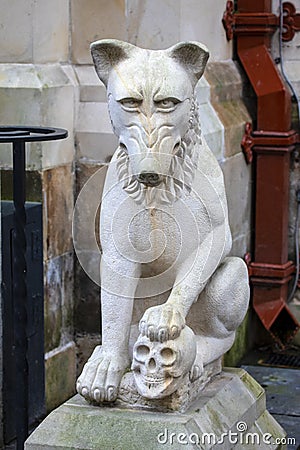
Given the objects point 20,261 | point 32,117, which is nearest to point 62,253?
point 32,117

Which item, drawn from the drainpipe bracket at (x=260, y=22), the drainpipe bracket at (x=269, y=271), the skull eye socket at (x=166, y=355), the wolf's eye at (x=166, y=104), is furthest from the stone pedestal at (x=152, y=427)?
the drainpipe bracket at (x=260, y=22)

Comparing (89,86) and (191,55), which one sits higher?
(191,55)

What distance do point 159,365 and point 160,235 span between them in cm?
45

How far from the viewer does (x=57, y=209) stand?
564cm

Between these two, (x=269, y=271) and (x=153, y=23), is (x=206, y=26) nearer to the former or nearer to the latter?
(x=153, y=23)

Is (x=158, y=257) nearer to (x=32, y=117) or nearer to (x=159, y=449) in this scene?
(x=159, y=449)

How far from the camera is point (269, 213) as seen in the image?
6.78 meters

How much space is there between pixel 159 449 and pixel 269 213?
10.9 feet

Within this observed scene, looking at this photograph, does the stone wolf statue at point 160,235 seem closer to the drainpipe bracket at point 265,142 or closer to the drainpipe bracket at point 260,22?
the drainpipe bracket at point 265,142

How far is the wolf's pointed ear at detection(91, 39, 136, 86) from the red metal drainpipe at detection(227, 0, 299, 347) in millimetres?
3052

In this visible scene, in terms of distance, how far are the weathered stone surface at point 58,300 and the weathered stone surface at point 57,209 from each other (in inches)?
2.4

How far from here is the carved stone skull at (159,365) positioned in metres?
3.62

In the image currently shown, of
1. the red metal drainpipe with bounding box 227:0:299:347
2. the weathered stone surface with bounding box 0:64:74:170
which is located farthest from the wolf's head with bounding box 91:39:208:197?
the red metal drainpipe with bounding box 227:0:299:347

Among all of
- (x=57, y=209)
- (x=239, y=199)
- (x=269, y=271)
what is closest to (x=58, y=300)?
(x=57, y=209)
